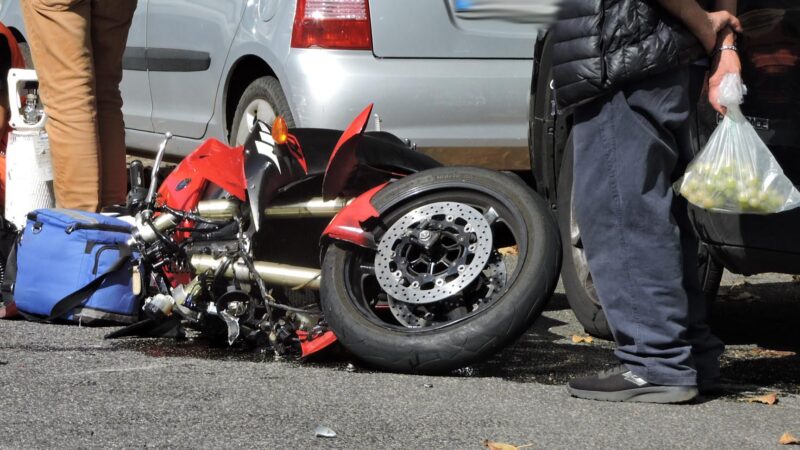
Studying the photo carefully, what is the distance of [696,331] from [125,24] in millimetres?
3381

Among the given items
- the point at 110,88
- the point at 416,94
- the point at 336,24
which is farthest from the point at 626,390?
the point at 110,88

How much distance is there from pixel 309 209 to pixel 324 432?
1.44 meters

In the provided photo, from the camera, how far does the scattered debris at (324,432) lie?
387cm

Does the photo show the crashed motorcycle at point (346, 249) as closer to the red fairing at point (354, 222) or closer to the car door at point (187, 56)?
the red fairing at point (354, 222)

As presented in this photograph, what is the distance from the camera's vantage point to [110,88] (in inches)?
264

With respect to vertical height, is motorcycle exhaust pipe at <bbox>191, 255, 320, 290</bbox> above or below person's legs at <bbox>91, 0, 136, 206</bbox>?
below

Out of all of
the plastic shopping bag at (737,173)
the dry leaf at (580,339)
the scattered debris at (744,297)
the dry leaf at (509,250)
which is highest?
the plastic shopping bag at (737,173)

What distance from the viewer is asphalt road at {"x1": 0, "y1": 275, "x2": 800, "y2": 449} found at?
3.88 meters

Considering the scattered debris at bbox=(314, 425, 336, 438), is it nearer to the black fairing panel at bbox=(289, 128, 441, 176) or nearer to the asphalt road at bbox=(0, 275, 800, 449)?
the asphalt road at bbox=(0, 275, 800, 449)

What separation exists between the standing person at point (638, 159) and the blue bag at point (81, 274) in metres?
1.93

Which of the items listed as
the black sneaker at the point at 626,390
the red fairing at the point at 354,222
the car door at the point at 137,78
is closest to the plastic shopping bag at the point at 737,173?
the black sneaker at the point at 626,390

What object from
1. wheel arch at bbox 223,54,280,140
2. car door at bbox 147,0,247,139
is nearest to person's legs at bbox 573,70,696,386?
wheel arch at bbox 223,54,280,140

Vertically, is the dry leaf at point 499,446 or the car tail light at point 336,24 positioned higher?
the car tail light at point 336,24

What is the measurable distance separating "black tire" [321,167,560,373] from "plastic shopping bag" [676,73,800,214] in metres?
0.65
